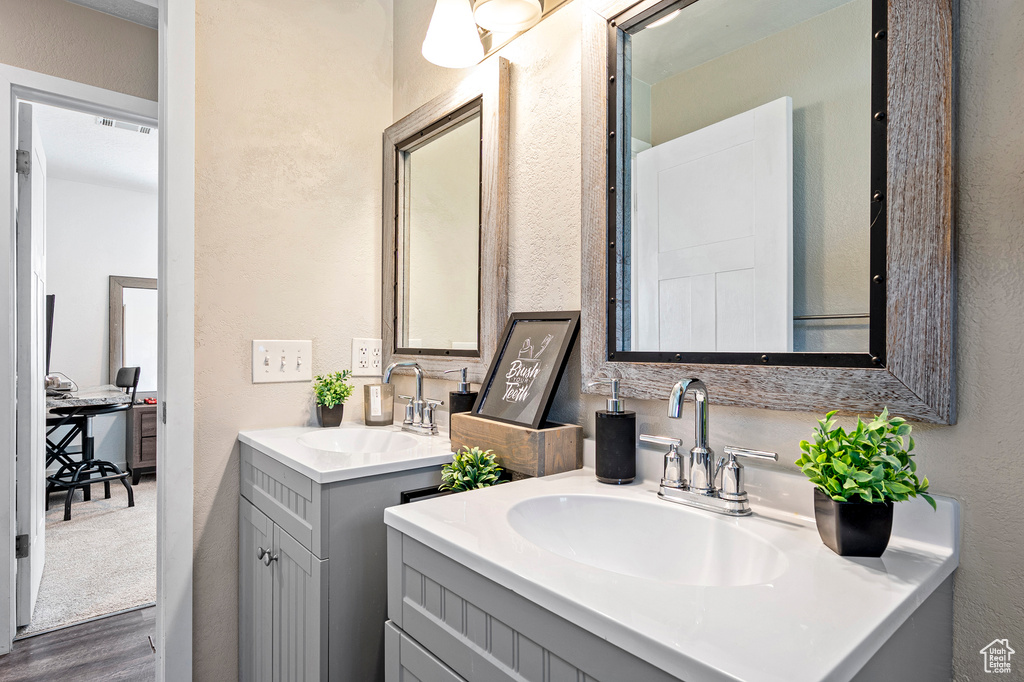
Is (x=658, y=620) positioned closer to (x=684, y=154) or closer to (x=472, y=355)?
(x=684, y=154)

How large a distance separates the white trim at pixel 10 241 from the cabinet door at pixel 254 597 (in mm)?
1013

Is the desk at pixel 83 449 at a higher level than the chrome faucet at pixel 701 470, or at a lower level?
lower

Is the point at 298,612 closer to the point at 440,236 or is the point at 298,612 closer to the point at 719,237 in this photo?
the point at 440,236

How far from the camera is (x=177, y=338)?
1.47 meters

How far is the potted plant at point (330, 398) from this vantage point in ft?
5.47

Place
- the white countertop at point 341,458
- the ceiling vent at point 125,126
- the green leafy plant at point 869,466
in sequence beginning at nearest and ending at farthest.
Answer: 1. the green leafy plant at point 869,466
2. the white countertop at point 341,458
3. the ceiling vent at point 125,126

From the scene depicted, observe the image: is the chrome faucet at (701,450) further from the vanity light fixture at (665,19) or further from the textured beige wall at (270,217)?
the textured beige wall at (270,217)

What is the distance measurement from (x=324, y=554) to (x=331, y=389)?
0.67 meters

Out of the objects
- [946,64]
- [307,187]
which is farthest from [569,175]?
[307,187]

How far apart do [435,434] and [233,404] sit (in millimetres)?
586

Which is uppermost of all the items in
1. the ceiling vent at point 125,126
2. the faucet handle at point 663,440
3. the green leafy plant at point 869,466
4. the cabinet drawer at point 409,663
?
the ceiling vent at point 125,126

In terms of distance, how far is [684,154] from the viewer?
104cm

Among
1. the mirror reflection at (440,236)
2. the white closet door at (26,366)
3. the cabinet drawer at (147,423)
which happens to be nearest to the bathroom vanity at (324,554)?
the mirror reflection at (440,236)

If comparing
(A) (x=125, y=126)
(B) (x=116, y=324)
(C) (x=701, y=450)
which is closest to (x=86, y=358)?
(B) (x=116, y=324)
